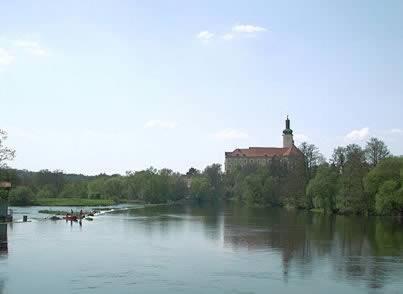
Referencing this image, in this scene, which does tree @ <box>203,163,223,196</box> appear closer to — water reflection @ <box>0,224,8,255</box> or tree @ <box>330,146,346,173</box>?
tree @ <box>330,146,346,173</box>

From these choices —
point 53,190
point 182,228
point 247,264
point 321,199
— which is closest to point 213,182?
point 53,190

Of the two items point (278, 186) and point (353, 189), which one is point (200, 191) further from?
point (353, 189)

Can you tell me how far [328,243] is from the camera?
4578cm

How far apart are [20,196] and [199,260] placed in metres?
70.9

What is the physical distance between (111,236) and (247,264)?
18579 millimetres

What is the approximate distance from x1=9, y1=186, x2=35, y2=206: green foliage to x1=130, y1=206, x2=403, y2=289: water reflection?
43.5m

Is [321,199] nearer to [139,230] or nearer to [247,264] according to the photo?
[139,230]

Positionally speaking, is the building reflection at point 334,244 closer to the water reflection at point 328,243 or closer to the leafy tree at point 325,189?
the water reflection at point 328,243

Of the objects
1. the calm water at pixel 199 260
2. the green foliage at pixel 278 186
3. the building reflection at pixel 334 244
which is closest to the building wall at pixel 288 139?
the green foliage at pixel 278 186

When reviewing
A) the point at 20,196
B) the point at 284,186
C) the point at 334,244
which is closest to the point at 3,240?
the point at 334,244

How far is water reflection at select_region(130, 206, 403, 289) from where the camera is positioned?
3250cm

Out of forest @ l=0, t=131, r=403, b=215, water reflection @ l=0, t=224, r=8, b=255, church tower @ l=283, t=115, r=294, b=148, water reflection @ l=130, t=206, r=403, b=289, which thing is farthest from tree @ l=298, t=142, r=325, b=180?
church tower @ l=283, t=115, r=294, b=148

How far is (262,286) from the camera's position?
27.9 m

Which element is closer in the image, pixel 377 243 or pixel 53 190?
pixel 377 243
